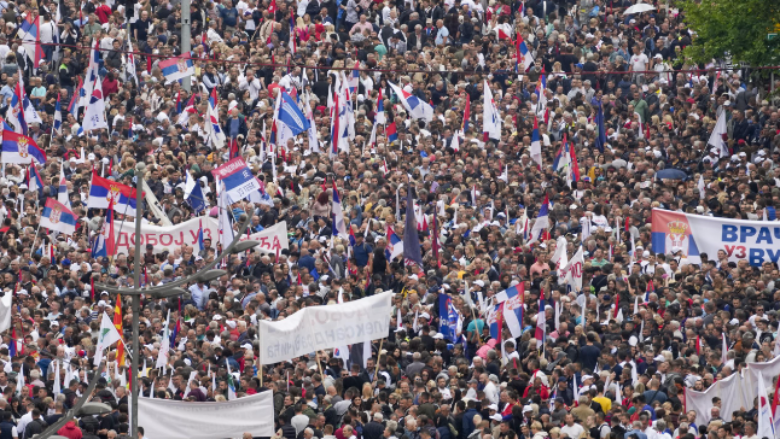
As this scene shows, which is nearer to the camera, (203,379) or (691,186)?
(203,379)

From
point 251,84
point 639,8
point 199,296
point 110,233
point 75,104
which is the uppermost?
point 639,8

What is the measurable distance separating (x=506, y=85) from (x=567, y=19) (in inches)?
129

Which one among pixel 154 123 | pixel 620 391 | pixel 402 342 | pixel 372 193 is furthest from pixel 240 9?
pixel 620 391

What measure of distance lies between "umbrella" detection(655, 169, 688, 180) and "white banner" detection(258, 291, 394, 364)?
806 centimetres

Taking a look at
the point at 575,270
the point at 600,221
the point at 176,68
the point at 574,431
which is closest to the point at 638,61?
the point at 600,221

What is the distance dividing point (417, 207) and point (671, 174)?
472 cm

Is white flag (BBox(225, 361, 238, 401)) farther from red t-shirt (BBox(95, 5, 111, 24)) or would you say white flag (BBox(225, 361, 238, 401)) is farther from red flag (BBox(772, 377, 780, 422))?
red t-shirt (BBox(95, 5, 111, 24))

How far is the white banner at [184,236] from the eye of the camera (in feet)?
87.9

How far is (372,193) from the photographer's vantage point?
28.8 m

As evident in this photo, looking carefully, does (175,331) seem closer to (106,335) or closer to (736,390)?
(106,335)

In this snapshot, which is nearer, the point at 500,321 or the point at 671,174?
the point at 500,321

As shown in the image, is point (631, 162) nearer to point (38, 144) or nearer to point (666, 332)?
point (666, 332)

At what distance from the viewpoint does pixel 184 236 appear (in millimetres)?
27359

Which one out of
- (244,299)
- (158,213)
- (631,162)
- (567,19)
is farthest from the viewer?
(567,19)
